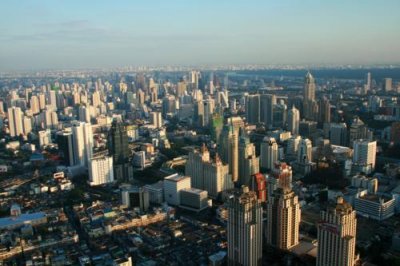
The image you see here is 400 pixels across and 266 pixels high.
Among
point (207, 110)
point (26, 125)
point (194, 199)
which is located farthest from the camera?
point (207, 110)

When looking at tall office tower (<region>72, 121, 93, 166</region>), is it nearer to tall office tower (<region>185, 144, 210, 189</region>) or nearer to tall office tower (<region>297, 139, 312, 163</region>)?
tall office tower (<region>185, 144, 210, 189</region>)

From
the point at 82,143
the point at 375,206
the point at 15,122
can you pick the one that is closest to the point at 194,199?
the point at 375,206

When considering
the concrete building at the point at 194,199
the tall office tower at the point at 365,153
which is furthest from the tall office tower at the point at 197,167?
the tall office tower at the point at 365,153

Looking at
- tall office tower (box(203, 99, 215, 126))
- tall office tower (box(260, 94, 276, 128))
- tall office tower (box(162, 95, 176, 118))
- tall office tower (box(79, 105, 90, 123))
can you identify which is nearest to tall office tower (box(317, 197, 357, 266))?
tall office tower (box(260, 94, 276, 128))

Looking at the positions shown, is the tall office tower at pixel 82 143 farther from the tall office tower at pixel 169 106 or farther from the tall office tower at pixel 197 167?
the tall office tower at pixel 169 106

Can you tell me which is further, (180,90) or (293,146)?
(180,90)

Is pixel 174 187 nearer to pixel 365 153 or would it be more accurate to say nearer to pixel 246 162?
pixel 246 162
